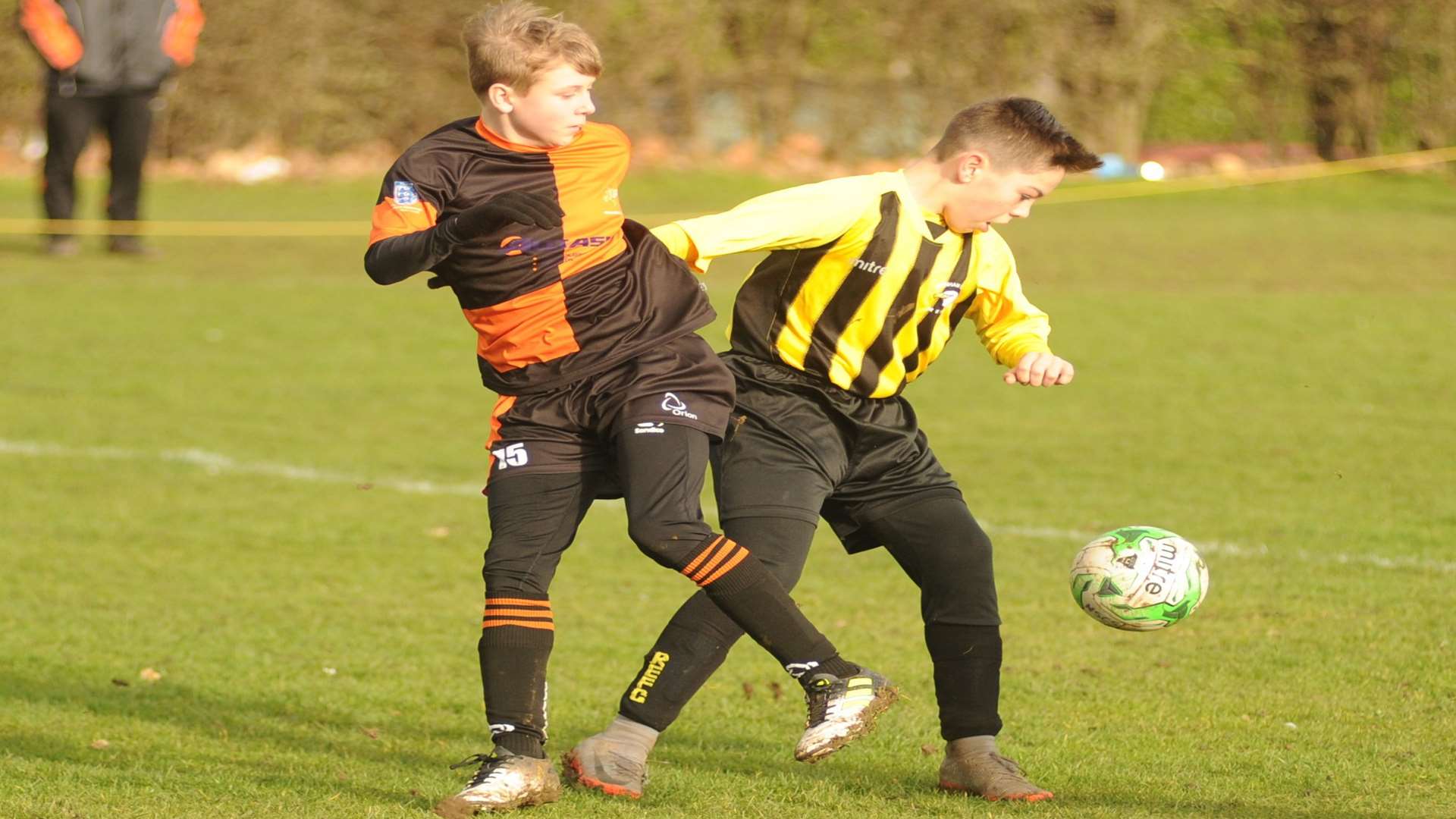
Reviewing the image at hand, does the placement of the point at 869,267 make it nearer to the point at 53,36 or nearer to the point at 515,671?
the point at 515,671

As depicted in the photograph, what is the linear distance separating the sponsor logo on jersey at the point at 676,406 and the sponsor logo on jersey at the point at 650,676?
607 millimetres

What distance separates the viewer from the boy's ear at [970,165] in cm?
455

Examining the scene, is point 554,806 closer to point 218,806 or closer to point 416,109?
point 218,806

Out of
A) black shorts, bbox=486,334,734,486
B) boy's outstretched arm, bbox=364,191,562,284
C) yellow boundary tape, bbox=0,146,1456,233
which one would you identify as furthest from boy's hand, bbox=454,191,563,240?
yellow boundary tape, bbox=0,146,1456,233

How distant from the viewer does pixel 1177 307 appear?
14.0 metres

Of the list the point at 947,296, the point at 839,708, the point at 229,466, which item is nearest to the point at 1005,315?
the point at 947,296

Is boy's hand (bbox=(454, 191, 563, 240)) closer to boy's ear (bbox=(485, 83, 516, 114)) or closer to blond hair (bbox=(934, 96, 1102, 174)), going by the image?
boy's ear (bbox=(485, 83, 516, 114))

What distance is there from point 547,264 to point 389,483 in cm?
474

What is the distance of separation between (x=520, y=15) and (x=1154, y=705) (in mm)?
2627

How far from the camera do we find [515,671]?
170 inches

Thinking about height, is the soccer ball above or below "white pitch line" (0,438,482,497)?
above

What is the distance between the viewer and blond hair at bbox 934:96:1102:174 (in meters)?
4.54

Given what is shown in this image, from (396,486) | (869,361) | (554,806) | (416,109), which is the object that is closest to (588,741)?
(554,806)

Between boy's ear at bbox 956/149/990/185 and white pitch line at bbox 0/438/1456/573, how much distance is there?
10.6 ft
